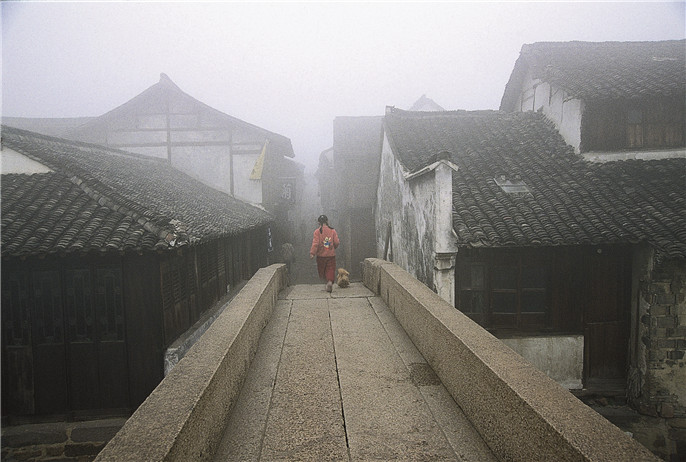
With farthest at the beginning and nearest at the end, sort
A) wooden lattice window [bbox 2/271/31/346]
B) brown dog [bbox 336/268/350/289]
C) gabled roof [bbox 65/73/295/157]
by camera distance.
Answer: gabled roof [bbox 65/73/295/157]
brown dog [bbox 336/268/350/289]
wooden lattice window [bbox 2/271/31/346]

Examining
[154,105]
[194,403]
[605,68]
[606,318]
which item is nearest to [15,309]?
[194,403]

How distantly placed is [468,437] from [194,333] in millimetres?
7962

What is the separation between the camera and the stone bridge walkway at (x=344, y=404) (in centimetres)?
298

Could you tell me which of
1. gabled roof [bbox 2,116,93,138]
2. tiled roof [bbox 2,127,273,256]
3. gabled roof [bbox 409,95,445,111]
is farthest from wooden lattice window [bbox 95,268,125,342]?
gabled roof [bbox 409,95,445,111]

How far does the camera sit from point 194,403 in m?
2.60

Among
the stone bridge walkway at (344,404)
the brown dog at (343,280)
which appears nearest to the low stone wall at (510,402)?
the stone bridge walkway at (344,404)

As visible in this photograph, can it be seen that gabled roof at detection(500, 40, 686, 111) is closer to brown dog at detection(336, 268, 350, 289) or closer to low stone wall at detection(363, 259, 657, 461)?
brown dog at detection(336, 268, 350, 289)

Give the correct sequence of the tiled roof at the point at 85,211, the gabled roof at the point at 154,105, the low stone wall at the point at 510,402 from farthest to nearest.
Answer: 1. the gabled roof at the point at 154,105
2. the tiled roof at the point at 85,211
3. the low stone wall at the point at 510,402

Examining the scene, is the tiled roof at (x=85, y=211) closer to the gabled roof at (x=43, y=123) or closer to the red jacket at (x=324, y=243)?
Answer: the red jacket at (x=324, y=243)

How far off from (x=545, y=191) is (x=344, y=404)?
8679 millimetres

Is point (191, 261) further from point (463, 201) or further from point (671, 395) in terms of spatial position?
point (671, 395)

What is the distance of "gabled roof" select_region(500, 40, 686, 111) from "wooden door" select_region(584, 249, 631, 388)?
4.72 m

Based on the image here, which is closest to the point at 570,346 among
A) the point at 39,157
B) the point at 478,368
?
the point at 478,368

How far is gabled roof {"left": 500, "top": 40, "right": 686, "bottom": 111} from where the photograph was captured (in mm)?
11289
